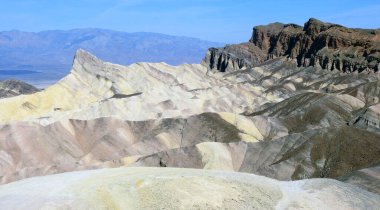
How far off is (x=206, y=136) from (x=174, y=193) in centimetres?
4780

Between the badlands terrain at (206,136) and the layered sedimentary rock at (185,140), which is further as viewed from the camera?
the layered sedimentary rock at (185,140)

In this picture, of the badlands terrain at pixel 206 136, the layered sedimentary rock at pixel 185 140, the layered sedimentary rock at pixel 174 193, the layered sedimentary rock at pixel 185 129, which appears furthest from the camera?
the layered sedimentary rock at pixel 185 129

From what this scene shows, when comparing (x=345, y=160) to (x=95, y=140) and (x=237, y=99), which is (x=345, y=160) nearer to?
(x=95, y=140)

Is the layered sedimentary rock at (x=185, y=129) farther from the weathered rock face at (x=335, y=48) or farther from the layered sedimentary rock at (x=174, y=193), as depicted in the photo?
the layered sedimentary rock at (x=174, y=193)

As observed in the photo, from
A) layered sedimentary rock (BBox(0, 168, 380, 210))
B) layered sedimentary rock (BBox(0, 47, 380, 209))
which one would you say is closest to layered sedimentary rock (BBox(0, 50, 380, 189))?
layered sedimentary rock (BBox(0, 47, 380, 209))

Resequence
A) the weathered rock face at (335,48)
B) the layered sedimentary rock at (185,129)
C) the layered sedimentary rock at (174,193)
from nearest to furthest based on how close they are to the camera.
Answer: the layered sedimentary rock at (174,193) → the layered sedimentary rock at (185,129) → the weathered rock face at (335,48)

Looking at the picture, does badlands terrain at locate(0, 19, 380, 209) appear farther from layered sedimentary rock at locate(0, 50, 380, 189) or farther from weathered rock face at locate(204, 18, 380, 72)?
weathered rock face at locate(204, 18, 380, 72)

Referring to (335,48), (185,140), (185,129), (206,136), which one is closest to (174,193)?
(185,140)

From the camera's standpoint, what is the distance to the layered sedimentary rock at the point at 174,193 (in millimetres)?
36188

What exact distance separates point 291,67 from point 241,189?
15100 centimetres

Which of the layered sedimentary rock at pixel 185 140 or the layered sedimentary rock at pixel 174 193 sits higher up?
the layered sedimentary rock at pixel 174 193

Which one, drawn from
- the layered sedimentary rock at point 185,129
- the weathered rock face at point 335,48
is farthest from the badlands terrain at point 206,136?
the weathered rock face at point 335,48

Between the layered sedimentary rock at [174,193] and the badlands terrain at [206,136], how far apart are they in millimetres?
108

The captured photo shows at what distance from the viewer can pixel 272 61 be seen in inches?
7746
